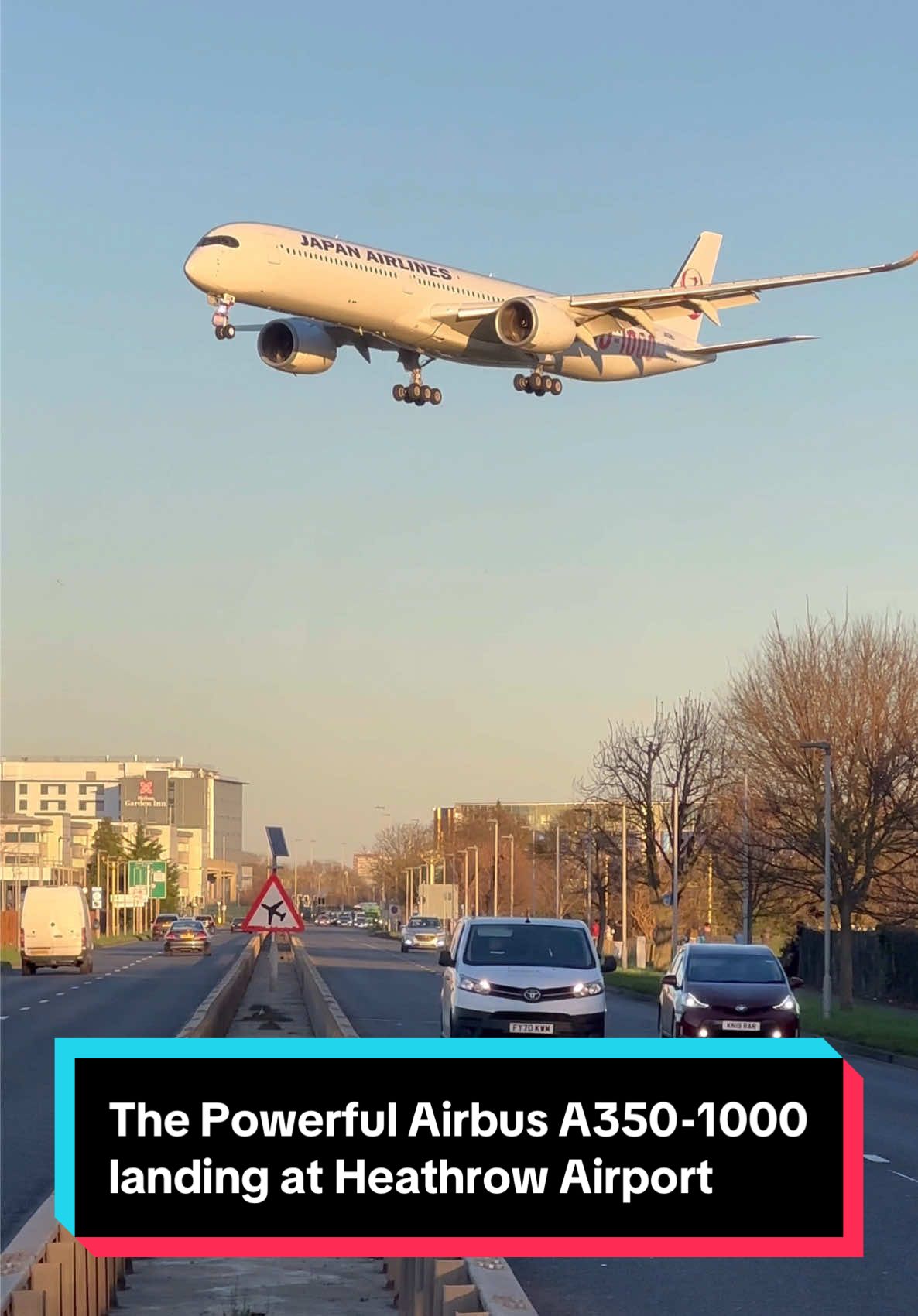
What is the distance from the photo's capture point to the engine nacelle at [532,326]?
111ft

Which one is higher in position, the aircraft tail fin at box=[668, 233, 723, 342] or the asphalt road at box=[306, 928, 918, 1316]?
the aircraft tail fin at box=[668, 233, 723, 342]

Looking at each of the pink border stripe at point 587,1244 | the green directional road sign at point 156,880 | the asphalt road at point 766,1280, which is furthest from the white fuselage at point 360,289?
the green directional road sign at point 156,880

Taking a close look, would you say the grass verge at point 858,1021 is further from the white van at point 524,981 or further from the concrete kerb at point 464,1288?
the concrete kerb at point 464,1288

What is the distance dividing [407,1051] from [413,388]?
31.6m

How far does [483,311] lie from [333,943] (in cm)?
7230

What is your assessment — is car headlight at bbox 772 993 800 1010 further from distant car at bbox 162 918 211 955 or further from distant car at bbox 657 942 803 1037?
distant car at bbox 162 918 211 955

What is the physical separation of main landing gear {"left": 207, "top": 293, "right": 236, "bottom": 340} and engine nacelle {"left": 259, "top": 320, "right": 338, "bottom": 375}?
140 centimetres

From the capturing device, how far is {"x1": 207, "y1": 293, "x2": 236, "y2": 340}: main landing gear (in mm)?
31859

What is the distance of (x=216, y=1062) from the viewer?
4.16m

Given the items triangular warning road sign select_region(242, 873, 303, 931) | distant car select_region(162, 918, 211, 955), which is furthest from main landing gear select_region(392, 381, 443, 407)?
distant car select_region(162, 918, 211, 955)

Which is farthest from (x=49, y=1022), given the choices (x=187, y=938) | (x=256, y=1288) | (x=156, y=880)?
(x=156, y=880)

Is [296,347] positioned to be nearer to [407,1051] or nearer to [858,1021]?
[858,1021]

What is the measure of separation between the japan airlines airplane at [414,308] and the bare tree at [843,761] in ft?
32.8

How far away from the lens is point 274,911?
27.7 m
